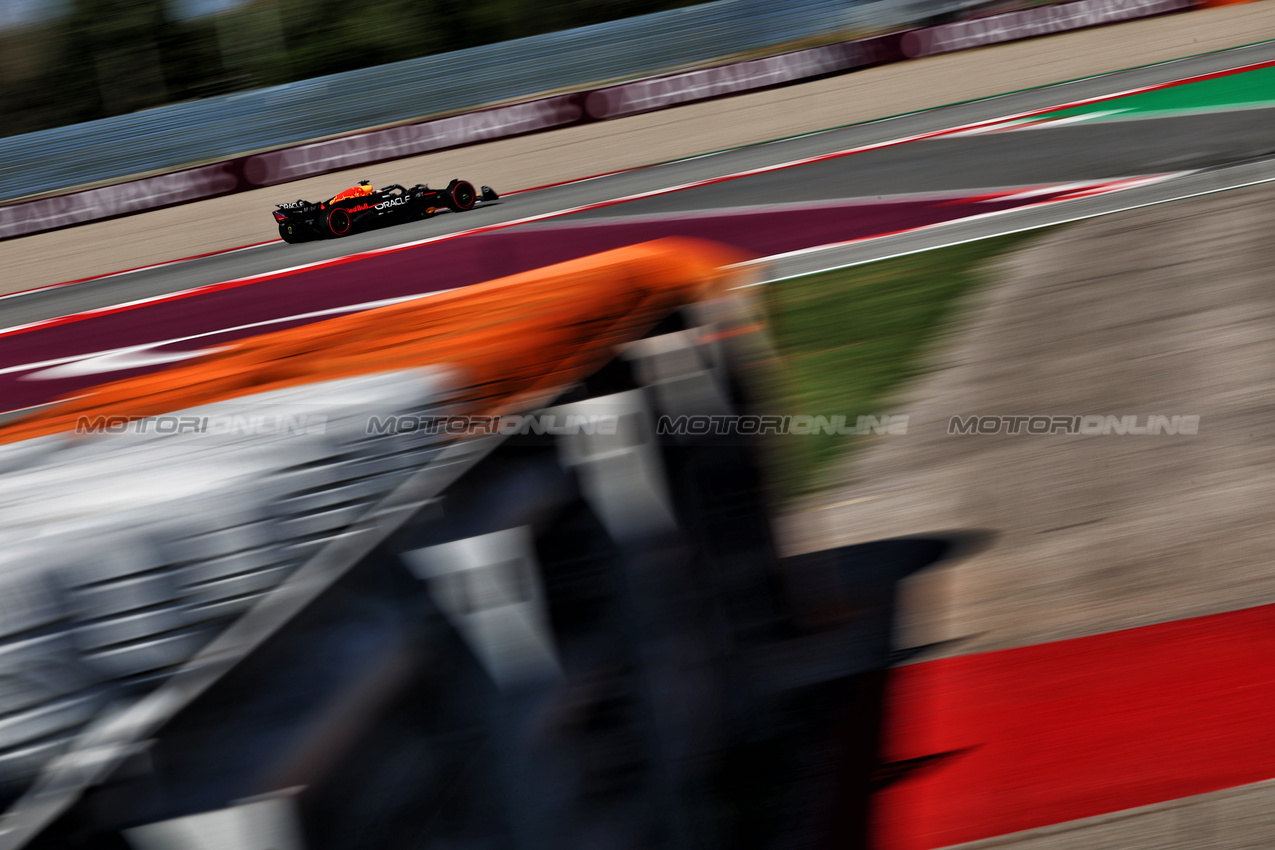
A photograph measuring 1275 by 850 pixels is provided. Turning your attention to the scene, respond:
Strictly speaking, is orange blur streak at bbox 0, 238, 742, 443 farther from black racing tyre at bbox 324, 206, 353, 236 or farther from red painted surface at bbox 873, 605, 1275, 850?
black racing tyre at bbox 324, 206, 353, 236

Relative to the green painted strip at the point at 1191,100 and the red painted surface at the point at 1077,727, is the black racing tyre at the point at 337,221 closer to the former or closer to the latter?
the green painted strip at the point at 1191,100

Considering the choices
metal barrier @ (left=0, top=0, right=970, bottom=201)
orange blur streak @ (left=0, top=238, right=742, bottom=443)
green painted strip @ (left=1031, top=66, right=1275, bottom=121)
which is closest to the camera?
orange blur streak @ (left=0, top=238, right=742, bottom=443)

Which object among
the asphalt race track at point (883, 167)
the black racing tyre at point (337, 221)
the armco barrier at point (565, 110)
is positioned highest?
the armco barrier at point (565, 110)

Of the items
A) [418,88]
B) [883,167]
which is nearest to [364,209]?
[418,88]

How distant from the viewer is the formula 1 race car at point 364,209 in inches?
591

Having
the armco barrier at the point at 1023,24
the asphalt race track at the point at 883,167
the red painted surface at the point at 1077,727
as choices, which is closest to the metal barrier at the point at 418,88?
the armco barrier at the point at 1023,24

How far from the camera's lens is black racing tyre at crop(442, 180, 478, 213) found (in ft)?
50.8

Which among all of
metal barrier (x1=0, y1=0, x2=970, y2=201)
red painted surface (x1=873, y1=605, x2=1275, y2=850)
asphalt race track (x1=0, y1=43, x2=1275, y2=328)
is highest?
metal barrier (x1=0, y1=0, x2=970, y2=201)

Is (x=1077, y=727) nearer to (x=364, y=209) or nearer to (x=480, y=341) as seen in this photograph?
(x=480, y=341)

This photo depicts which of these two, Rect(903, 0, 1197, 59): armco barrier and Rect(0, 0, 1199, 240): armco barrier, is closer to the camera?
Rect(0, 0, 1199, 240): armco barrier

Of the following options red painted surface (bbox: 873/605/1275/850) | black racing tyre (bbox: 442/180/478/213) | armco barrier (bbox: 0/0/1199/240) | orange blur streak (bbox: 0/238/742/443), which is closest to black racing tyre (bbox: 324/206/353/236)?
black racing tyre (bbox: 442/180/478/213)


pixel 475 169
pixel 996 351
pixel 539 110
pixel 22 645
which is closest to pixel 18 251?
pixel 475 169

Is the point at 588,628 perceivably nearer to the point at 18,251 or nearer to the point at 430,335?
the point at 430,335

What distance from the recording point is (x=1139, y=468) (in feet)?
15.1
